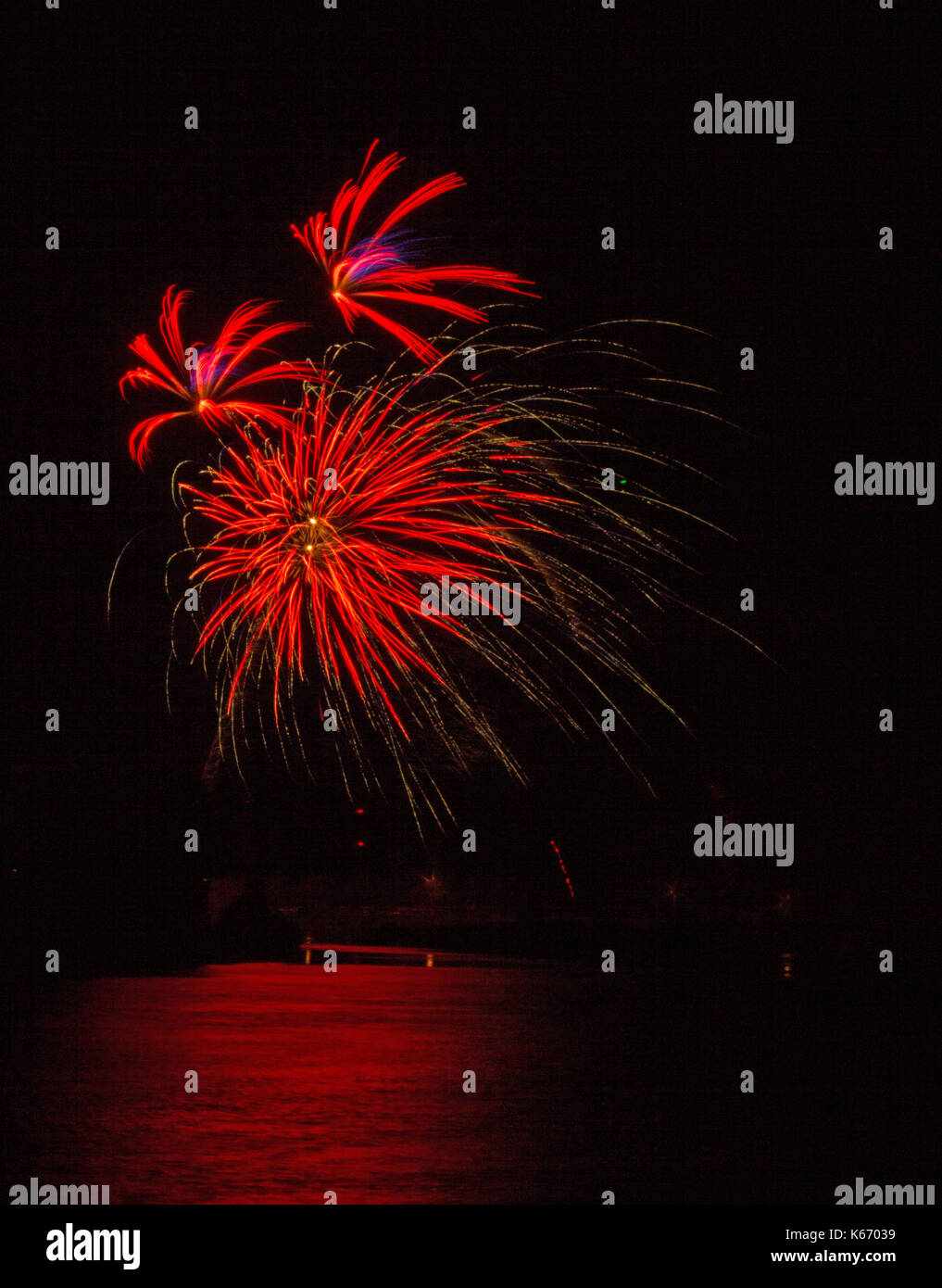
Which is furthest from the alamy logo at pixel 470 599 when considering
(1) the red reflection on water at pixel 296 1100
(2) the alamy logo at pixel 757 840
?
(2) the alamy logo at pixel 757 840

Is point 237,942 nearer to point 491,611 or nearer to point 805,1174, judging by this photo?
point 491,611

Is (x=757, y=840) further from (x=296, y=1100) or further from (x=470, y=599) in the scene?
(x=296, y=1100)

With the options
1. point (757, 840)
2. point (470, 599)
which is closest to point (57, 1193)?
point (470, 599)

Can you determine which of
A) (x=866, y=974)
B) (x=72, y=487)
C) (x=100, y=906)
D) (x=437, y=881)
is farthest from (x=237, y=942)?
(x=437, y=881)

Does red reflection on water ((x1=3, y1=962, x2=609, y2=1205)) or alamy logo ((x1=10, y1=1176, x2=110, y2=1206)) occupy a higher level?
alamy logo ((x1=10, y1=1176, x2=110, y2=1206))

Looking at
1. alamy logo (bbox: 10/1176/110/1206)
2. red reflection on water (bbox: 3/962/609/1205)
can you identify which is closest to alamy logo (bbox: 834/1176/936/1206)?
red reflection on water (bbox: 3/962/609/1205)
